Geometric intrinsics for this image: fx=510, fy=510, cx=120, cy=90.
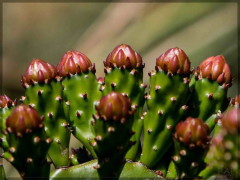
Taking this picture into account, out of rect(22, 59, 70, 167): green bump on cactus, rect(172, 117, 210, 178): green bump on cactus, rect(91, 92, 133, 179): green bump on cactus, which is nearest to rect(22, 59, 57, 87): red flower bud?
rect(22, 59, 70, 167): green bump on cactus

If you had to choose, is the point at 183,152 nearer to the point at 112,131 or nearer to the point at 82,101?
the point at 112,131

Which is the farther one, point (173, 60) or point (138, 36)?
point (138, 36)

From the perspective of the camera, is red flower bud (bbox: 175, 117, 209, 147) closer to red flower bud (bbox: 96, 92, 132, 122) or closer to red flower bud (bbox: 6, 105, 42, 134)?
red flower bud (bbox: 96, 92, 132, 122)

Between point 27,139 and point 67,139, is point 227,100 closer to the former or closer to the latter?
point 67,139

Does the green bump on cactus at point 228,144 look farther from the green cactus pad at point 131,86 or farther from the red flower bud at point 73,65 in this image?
the red flower bud at point 73,65

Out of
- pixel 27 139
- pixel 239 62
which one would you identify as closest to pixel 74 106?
pixel 27 139

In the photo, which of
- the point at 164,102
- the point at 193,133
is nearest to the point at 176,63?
the point at 164,102
